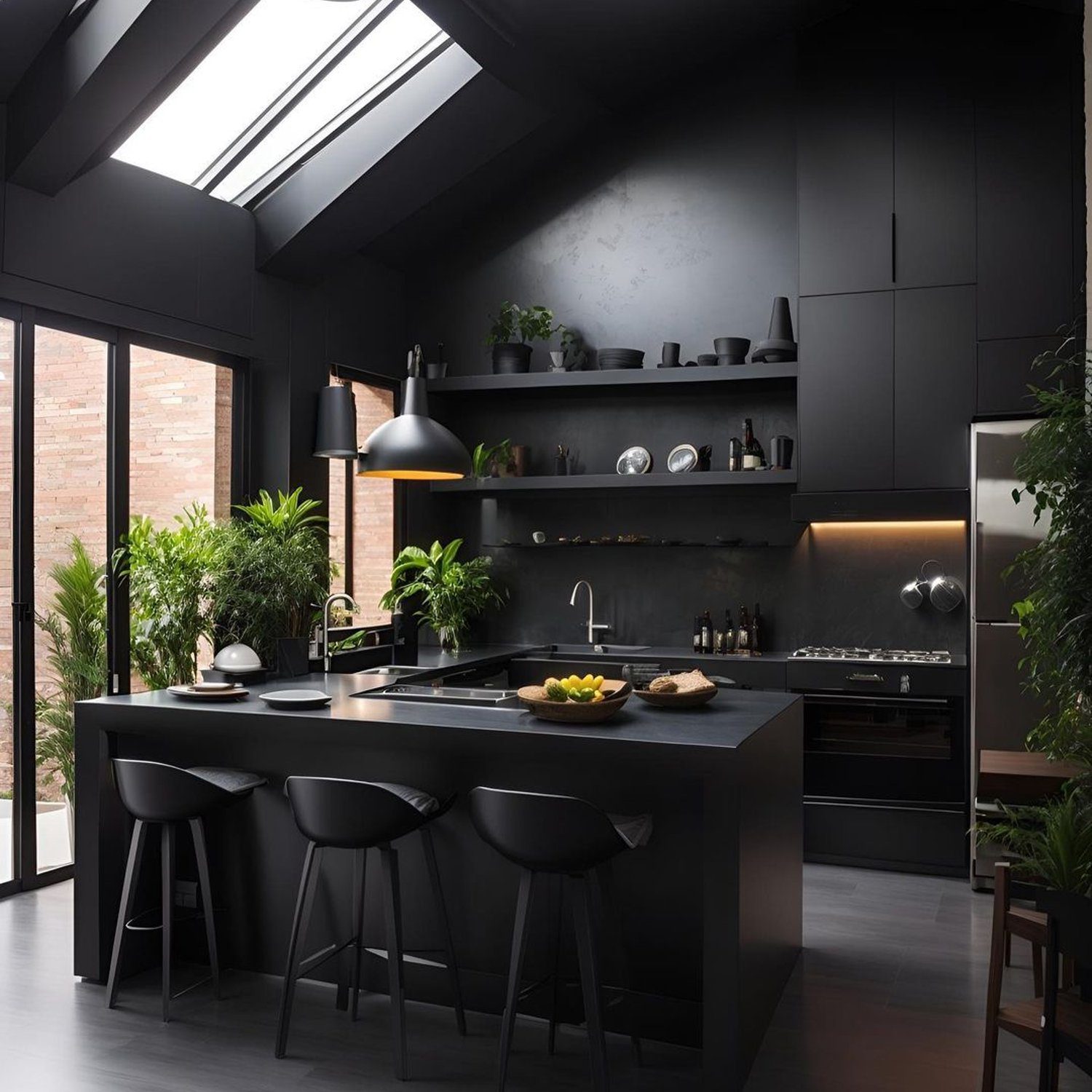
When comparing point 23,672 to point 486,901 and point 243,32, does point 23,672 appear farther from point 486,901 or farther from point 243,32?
point 243,32

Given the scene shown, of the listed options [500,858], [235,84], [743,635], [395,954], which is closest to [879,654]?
[743,635]

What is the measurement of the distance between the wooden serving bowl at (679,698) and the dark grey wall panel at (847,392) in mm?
2414

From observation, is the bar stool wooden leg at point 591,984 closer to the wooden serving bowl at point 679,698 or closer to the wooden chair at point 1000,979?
the wooden serving bowl at point 679,698

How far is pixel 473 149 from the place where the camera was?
6152mm

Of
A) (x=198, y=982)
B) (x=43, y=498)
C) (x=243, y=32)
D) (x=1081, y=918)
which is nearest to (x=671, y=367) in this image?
(x=243, y=32)

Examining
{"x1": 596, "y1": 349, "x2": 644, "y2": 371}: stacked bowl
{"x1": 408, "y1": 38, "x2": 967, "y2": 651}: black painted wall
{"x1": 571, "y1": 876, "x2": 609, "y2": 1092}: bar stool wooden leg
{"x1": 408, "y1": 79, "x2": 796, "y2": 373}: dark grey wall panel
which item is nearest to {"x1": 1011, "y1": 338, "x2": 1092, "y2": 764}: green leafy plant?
{"x1": 571, "y1": 876, "x2": 609, "y2": 1092}: bar stool wooden leg

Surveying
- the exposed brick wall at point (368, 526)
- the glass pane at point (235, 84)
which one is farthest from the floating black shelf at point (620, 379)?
the glass pane at point (235, 84)

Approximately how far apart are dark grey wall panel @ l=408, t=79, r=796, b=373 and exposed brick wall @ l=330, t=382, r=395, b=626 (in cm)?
64

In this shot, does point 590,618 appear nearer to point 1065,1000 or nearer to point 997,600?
point 997,600

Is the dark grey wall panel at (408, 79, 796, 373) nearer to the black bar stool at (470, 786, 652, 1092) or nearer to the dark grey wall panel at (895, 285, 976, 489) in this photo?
the dark grey wall panel at (895, 285, 976, 489)

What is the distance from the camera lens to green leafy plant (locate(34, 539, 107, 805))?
4953 millimetres

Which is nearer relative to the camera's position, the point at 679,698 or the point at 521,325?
the point at 679,698

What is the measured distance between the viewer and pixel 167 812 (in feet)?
11.9

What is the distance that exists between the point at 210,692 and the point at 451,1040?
146cm
